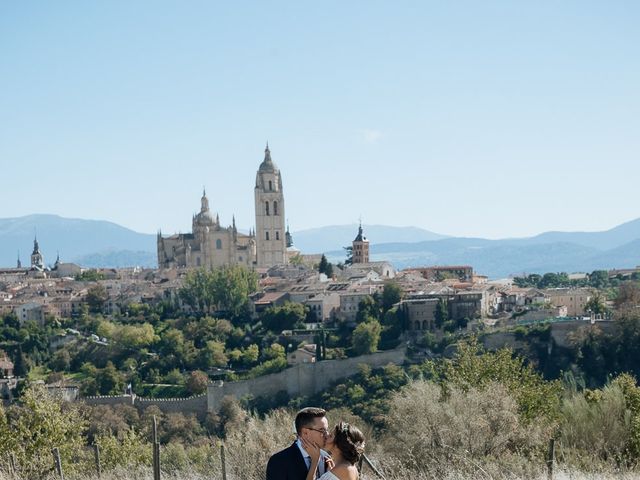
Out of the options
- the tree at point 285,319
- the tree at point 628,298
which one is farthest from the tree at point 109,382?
the tree at point 628,298

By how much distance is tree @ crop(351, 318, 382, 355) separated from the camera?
44.0m

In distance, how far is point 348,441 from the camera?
570cm

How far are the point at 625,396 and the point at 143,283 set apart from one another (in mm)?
56583

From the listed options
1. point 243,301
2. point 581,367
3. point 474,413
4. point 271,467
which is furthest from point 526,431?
point 243,301

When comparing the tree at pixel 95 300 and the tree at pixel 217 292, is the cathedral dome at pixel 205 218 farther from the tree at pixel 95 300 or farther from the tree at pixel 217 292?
the tree at pixel 217 292

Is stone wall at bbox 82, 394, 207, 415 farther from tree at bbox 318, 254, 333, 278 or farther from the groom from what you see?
the groom

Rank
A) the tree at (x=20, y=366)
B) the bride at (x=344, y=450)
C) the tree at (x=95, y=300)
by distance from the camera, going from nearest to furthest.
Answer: the bride at (x=344, y=450), the tree at (x=20, y=366), the tree at (x=95, y=300)

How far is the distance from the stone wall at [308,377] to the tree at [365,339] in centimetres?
174

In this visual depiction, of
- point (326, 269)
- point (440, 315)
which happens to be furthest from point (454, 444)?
point (326, 269)

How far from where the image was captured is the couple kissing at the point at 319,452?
18.7 ft

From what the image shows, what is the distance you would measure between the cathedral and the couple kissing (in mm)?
66522

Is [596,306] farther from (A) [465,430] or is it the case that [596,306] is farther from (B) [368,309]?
(A) [465,430]

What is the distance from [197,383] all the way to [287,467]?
1436 inches

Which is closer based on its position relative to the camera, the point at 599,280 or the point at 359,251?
the point at 599,280
